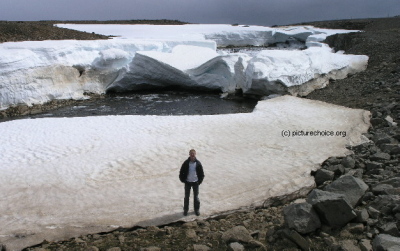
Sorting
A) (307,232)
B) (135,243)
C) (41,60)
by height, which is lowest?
(135,243)

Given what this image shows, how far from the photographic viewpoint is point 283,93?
1712 cm

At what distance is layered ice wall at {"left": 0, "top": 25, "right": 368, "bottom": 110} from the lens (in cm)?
1708

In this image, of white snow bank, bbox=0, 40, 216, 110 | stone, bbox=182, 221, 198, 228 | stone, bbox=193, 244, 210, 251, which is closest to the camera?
stone, bbox=193, 244, 210, 251

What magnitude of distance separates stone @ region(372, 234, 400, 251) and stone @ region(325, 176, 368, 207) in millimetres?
1243

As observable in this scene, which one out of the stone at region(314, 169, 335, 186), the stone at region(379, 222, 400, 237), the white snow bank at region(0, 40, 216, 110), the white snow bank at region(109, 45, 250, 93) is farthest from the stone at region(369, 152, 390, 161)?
the white snow bank at region(0, 40, 216, 110)

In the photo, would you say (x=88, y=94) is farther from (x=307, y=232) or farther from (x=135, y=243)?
(x=307, y=232)

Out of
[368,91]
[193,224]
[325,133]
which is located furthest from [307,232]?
[368,91]

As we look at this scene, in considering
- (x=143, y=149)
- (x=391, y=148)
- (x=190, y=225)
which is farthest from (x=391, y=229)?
(x=143, y=149)

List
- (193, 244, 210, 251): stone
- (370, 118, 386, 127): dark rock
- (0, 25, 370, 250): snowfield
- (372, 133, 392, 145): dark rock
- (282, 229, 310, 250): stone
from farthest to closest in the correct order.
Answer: (370, 118, 386, 127): dark rock, (372, 133, 392, 145): dark rock, (0, 25, 370, 250): snowfield, (193, 244, 210, 251): stone, (282, 229, 310, 250): stone

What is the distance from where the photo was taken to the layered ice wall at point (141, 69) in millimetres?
17078

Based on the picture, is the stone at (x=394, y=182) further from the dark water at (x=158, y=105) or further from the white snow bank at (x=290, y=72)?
the white snow bank at (x=290, y=72)

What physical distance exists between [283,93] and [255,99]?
1.75 metres

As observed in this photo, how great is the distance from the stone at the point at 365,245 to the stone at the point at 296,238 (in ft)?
2.09

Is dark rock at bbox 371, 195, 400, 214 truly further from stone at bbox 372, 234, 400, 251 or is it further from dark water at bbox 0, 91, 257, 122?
dark water at bbox 0, 91, 257, 122
